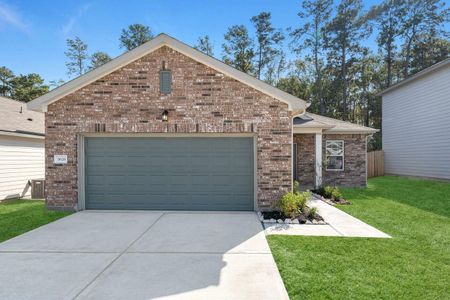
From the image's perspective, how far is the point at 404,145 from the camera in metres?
17.1

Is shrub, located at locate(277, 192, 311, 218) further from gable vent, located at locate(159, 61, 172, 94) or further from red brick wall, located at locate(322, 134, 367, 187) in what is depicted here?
red brick wall, located at locate(322, 134, 367, 187)

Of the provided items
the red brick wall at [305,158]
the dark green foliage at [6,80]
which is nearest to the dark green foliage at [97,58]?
the dark green foliage at [6,80]

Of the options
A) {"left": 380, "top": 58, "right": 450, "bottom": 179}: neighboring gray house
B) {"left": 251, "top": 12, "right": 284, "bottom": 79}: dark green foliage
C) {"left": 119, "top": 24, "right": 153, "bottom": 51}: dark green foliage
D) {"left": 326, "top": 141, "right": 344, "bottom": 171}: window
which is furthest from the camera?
{"left": 119, "top": 24, "right": 153, "bottom": 51}: dark green foliage

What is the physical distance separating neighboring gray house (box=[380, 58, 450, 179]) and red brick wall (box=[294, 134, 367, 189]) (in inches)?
197

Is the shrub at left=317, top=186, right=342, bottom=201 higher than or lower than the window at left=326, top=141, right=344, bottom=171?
lower

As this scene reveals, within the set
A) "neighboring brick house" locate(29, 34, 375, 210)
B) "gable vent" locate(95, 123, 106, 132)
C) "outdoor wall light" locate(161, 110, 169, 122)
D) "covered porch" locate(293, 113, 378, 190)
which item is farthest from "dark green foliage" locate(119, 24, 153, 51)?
"outdoor wall light" locate(161, 110, 169, 122)

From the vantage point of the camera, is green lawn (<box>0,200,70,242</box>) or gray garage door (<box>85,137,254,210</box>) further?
gray garage door (<box>85,137,254,210</box>)

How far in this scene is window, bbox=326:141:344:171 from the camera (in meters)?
12.8

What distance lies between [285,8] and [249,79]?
2180 cm

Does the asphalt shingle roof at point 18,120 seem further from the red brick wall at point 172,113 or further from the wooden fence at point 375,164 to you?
the wooden fence at point 375,164

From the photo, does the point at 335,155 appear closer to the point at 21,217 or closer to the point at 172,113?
the point at 172,113

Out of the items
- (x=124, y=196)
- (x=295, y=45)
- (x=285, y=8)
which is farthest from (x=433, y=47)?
(x=124, y=196)

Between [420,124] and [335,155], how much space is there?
7026 mm

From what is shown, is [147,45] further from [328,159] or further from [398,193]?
[398,193]
